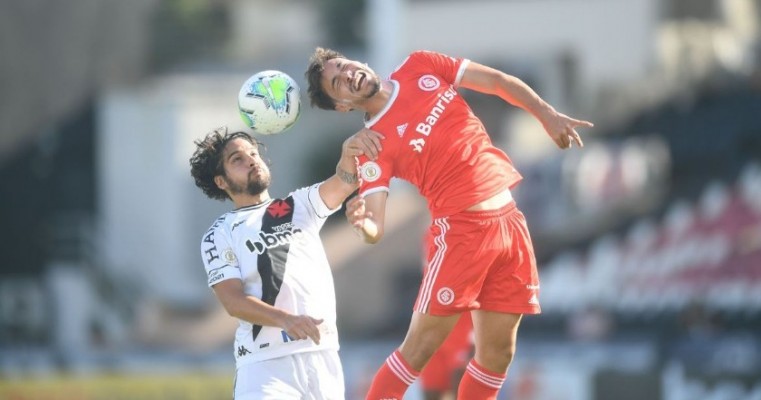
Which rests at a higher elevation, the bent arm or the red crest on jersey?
Result: the red crest on jersey

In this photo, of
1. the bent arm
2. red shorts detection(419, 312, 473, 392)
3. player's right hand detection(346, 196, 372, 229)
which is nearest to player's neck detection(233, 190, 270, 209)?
the bent arm

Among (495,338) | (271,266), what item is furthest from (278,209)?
(495,338)

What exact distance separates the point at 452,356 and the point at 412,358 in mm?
2089

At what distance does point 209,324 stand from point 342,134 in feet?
17.4

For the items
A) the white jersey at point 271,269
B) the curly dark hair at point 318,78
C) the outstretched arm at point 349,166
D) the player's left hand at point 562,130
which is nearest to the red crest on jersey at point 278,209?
the white jersey at point 271,269

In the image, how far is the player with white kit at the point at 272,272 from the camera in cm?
736

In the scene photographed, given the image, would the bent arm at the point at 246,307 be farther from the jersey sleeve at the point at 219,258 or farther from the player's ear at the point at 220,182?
the player's ear at the point at 220,182

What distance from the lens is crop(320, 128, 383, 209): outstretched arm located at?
24.7 feet

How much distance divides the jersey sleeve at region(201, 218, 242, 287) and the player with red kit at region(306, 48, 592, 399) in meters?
0.73

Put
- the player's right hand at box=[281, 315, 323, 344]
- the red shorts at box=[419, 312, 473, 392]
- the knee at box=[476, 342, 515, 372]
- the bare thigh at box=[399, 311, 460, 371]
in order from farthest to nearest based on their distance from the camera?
the red shorts at box=[419, 312, 473, 392], the knee at box=[476, 342, 515, 372], the bare thigh at box=[399, 311, 460, 371], the player's right hand at box=[281, 315, 323, 344]

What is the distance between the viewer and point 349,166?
7.61m

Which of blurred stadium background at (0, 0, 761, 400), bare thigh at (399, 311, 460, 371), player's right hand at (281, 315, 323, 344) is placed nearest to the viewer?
player's right hand at (281, 315, 323, 344)

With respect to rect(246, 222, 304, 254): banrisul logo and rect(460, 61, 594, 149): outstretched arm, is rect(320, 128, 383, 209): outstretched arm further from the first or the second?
rect(460, 61, 594, 149): outstretched arm

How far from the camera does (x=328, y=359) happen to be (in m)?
7.51
